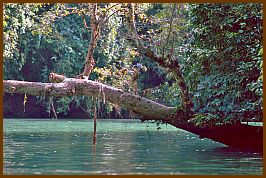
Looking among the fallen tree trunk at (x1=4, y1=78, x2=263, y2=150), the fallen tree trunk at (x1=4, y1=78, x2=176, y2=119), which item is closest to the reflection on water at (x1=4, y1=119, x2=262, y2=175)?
the fallen tree trunk at (x1=4, y1=78, x2=263, y2=150)

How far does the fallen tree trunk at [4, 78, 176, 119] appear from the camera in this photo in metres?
17.5

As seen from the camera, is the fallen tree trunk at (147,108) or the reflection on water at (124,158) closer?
the reflection on water at (124,158)

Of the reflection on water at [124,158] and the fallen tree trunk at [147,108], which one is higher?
the fallen tree trunk at [147,108]

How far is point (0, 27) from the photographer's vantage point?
18594 mm

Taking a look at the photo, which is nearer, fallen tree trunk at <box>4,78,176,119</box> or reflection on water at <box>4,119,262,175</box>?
reflection on water at <box>4,119,262,175</box>

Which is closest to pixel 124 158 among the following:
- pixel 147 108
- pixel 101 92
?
pixel 147 108

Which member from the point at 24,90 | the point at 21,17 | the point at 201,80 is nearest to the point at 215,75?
the point at 201,80

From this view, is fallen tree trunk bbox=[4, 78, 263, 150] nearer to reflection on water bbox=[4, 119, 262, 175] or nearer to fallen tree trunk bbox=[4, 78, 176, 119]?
fallen tree trunk bbox=[4, 78, 176, 119]

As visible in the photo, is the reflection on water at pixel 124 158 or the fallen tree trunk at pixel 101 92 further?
the fallen tree trunk at pixel 101 92

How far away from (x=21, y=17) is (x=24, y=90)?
1740 centimetres

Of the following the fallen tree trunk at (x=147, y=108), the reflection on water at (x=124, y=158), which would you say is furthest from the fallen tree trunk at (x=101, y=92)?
the reflection on water at (x=124, y=158)

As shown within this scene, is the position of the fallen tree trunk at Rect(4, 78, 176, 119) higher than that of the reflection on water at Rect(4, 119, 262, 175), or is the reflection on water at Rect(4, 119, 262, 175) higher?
the fallen tree trunk at Rect(4, 78, 176, 119)

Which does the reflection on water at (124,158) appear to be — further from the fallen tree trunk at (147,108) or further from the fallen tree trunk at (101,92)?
the fallen tree trunk at (101,92)

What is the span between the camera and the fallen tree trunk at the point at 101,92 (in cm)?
1755
